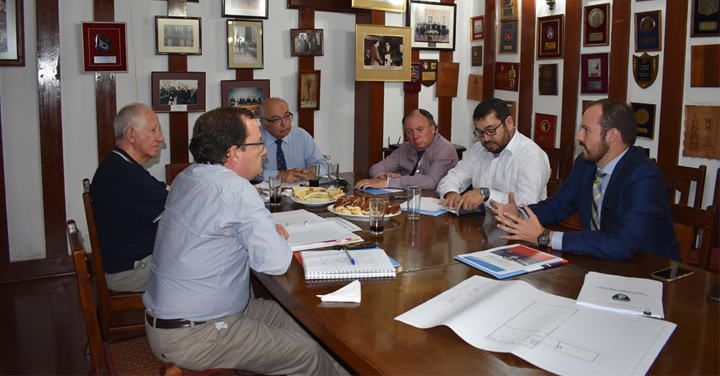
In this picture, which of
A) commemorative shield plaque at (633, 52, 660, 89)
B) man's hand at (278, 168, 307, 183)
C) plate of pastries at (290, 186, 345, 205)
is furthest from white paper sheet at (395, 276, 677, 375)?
commemorative shield plaque at (633, 52, 660, 89)

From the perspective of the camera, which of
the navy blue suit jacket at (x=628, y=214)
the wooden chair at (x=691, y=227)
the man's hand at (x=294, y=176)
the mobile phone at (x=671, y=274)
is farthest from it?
the man's hand at (x=294, y=176)

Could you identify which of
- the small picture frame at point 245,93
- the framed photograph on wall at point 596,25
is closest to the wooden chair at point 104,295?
the small picture frame at point 245,93

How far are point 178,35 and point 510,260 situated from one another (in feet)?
11.6

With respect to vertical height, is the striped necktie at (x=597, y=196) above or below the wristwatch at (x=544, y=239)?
above

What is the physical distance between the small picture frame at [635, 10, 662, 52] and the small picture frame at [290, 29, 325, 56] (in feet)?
8.48

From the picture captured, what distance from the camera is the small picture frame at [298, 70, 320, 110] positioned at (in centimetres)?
510

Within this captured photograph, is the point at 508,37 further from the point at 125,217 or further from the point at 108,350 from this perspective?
the point at 108,350

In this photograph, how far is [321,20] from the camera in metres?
5.16

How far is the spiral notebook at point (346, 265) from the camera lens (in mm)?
1914

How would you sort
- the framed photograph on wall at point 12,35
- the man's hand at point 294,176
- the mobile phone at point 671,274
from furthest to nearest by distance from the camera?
the framed photograph on wall at point 12,35 → the man's hand at point 294,176 → the mobile phone at point 671,274

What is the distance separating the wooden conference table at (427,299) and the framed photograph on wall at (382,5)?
A: 3147 mm

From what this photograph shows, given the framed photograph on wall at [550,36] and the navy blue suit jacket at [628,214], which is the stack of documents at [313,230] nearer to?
the navy blue suit jacket at [628,214]

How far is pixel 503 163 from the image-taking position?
3.47 meters

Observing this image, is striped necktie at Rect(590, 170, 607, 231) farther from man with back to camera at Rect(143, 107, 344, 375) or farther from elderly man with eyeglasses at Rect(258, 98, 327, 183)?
elderly man with eyeglasses at Rect(258, 98, 327, 183)
